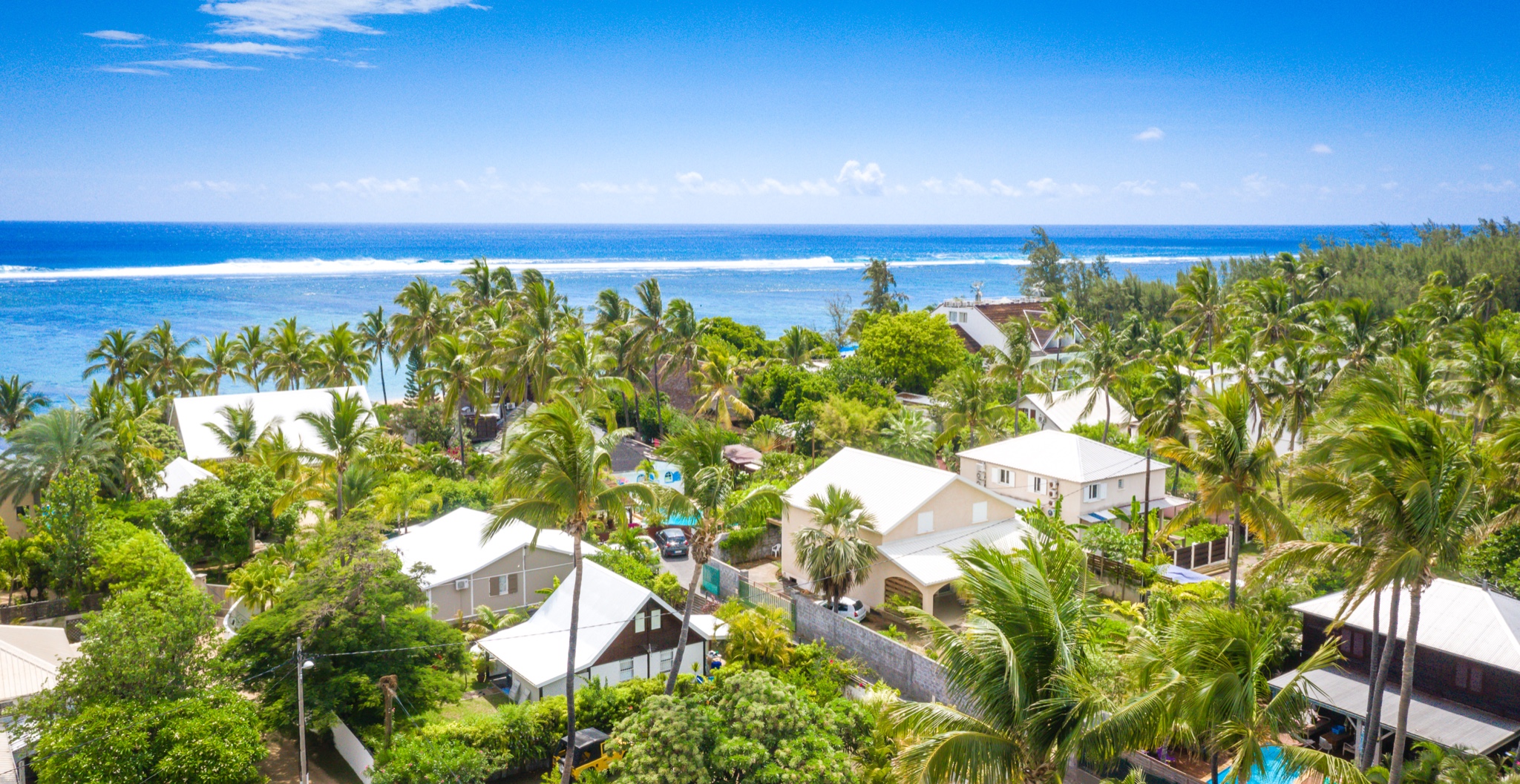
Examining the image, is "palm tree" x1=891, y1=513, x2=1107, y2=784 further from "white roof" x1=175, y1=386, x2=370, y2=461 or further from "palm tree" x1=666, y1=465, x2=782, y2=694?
"white roof" x1=175, y1=386, x2=370, y2=461

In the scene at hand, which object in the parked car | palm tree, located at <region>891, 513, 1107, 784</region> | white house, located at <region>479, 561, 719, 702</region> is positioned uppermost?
palm tree, located at <region>891, 513, 1107, 784</region>

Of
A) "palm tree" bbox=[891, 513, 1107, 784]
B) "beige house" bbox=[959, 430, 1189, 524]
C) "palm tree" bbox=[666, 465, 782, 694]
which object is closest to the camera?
"palm tree" bbox=[891, 513, 1107, 784]

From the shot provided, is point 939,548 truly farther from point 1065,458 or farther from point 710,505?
point 1065,458

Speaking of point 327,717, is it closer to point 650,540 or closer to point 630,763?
point 630,763

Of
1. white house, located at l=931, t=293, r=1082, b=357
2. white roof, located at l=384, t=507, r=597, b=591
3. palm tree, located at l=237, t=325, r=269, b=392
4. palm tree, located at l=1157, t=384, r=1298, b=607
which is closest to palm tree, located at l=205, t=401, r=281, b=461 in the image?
white roof, located at l=384, t=507, r=597, b=591

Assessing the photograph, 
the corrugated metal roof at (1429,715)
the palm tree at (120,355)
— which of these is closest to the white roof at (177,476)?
the palm tree at (120,355)

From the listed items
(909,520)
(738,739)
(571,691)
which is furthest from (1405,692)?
(909,520)

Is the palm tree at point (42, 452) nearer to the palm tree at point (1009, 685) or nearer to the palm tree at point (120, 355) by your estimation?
the palm tree at point (120, 355)

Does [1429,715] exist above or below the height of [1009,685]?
below
